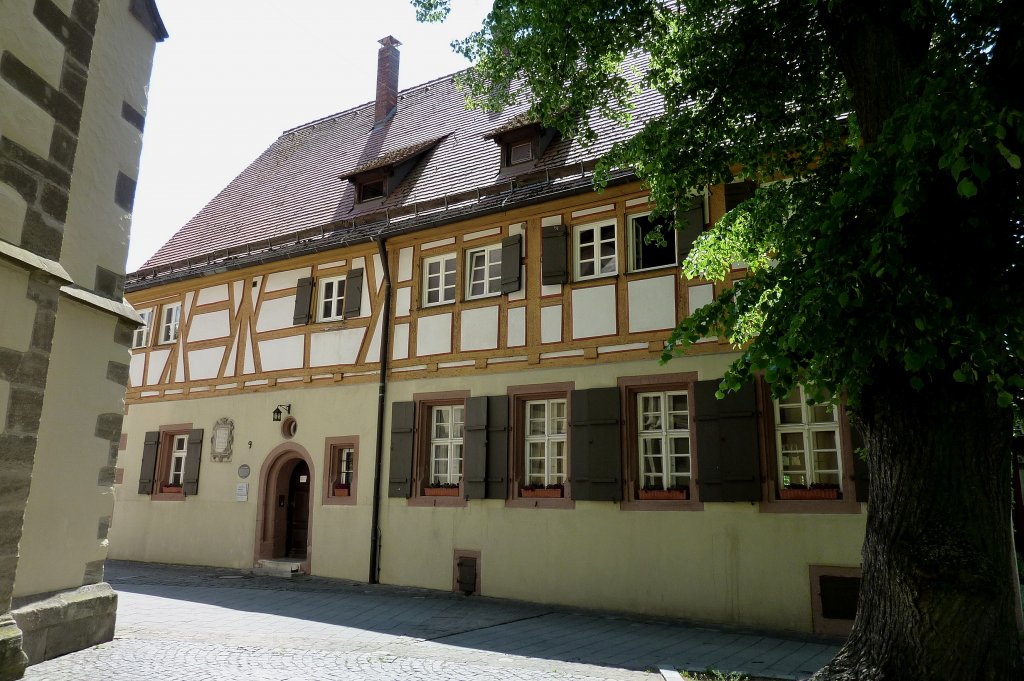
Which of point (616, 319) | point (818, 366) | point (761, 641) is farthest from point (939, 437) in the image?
point (616, 319)

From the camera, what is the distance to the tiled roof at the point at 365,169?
11.5 meters

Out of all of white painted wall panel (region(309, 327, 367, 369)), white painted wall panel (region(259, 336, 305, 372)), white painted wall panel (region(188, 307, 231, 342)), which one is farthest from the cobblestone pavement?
white painted wall panel (region(188, 307, 231, 342))

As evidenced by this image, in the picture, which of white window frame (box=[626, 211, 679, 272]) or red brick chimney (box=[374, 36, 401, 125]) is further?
red brick chimney (box=[374, 36, 401, 125])

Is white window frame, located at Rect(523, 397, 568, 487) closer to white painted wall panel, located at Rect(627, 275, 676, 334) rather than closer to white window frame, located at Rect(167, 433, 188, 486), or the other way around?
white painted wall panel, located at Rect(627, 275, 676, 334)

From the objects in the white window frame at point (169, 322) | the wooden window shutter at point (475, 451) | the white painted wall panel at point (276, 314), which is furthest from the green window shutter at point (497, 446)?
the white window frame at point (169, 322)

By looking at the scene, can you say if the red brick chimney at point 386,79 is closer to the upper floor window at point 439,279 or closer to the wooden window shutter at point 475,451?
the upper floor window at point 439,279

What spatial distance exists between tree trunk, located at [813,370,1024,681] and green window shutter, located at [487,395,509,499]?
6418mm

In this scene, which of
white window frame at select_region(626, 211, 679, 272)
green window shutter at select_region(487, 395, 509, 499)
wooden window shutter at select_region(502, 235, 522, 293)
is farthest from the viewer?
wooden window shutter at select_region(502, 235, 522, 293)

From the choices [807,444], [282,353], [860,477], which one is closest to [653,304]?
[807,444]

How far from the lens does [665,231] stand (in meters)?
10.2

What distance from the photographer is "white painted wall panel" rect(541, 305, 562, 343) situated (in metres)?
10.5

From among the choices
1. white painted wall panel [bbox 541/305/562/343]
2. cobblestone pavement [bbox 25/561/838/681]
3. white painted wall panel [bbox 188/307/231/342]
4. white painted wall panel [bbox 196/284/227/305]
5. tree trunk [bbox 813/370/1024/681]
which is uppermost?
white painted wall panel [bbox 196/284/227/305]

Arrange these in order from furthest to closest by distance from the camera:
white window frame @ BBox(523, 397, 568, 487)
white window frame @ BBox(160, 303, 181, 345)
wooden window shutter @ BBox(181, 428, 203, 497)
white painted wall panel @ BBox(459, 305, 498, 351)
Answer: white window frame @ BBox(160, 303, 181, 345) → wooden window shutter @ BBox(181, 428, 203, 497) → white painted wall panel @ BBox(459, 305, 498, 351) → white window frame @ BBox(523, 397, 568, 487)

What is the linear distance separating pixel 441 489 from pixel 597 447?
2582mm
